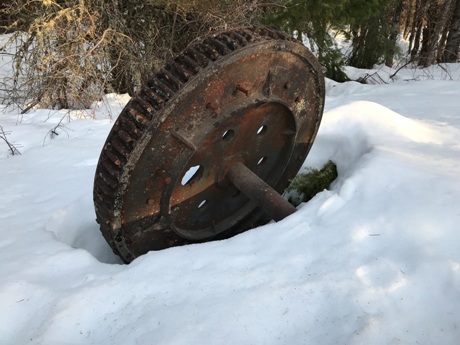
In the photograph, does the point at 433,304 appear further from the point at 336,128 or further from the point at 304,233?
the point at 336,128

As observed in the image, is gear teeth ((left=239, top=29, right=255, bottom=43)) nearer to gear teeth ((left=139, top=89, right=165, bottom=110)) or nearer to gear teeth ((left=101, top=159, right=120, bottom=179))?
gear teeth ((left=139, top=89, right=165, bottom=110))

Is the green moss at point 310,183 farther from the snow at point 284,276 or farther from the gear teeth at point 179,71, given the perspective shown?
the gear teeth at point 179,71

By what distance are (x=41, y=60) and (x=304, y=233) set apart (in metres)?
5.21

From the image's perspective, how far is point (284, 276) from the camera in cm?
204

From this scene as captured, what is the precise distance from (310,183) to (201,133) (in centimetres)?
159

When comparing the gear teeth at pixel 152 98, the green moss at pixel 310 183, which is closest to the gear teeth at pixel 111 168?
the gear teeth at pixel 152 98

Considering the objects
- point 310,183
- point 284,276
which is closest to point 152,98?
point 284,276

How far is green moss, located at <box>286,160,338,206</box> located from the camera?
3559 millimetres

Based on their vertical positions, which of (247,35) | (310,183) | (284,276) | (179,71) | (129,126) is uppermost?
(247,35)

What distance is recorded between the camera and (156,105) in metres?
2.13

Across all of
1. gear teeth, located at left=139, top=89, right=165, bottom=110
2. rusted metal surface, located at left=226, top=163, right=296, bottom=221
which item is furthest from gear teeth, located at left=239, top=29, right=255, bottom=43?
rusted metal surface, located at left=226, top=163, right=296, bottom=221

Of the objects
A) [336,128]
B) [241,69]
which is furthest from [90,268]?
[336,128]

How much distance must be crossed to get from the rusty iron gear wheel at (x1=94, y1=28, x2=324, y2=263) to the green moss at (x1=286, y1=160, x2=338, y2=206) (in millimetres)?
559

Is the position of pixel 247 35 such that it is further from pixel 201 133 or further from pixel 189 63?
pixel 201 133
